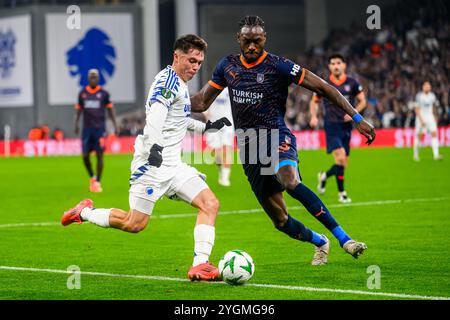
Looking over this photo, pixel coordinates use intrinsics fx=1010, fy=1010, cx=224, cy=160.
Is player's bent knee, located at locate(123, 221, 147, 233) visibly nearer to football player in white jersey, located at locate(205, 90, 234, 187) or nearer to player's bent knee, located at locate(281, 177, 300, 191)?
player's bent knee, located at locate(281, 177, 300, 191)

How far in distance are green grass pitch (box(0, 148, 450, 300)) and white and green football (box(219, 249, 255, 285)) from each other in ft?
0.30

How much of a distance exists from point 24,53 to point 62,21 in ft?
8.63

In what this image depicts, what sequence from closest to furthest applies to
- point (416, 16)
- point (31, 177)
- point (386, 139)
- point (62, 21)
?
point (31, 177)
point (386, 139)
point (416, 16)
point (62, 21)

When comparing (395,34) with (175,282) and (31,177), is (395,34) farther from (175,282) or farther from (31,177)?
(175,282)

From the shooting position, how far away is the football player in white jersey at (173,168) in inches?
371

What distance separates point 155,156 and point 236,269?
1.25m

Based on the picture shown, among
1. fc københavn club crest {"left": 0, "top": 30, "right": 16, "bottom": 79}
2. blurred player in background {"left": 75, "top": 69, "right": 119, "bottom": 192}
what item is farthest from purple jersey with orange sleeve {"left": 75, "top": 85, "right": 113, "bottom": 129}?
fc københavn club crest {"left": 0, "top": 30, "right": 16, "bottom": 79}

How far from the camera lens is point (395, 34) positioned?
43.9 meters

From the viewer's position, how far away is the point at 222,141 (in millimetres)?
22859

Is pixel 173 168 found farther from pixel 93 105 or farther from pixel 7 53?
pixel 7 53

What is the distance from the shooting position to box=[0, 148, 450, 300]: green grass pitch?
885 centimetres

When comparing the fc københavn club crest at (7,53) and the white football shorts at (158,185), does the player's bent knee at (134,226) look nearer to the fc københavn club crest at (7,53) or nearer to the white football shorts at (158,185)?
the white football shorts at (158,185)

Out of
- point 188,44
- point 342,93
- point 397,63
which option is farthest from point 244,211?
point 397,63
